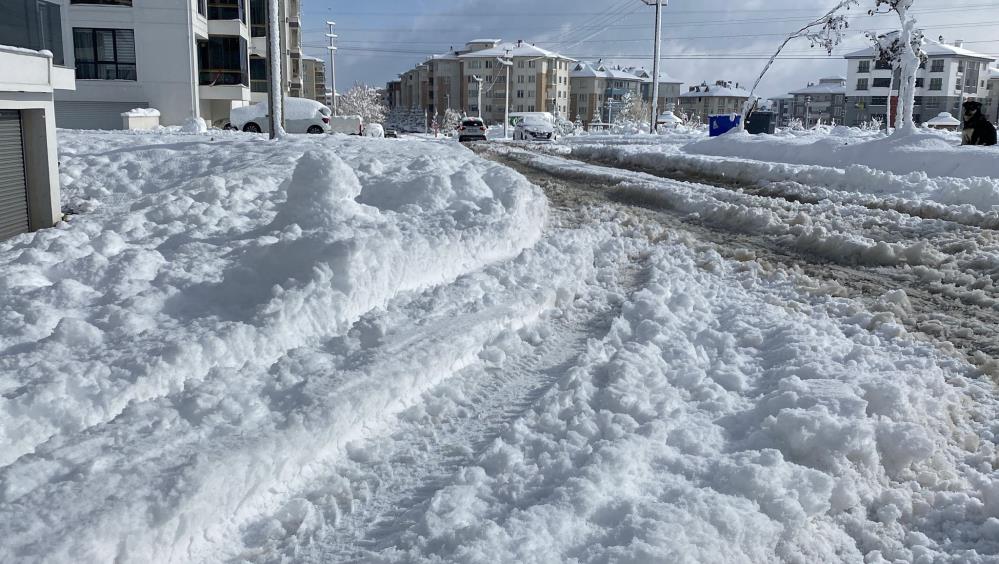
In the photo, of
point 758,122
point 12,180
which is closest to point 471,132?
point 758,122

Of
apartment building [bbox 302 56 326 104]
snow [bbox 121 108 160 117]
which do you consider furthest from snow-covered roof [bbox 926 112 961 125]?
apartment building [bbox 302 56 326 104]

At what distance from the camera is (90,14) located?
30.6 m

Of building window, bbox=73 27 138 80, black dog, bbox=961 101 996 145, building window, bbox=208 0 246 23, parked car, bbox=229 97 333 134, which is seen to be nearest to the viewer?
black dog, bbox=961 101 996 145

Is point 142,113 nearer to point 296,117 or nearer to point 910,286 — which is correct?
point 296,117

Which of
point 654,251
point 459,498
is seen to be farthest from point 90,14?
point 459,498

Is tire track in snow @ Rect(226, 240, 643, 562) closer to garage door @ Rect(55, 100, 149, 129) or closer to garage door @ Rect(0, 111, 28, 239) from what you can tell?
garage door @ Rect(0, 111, 28, 239)

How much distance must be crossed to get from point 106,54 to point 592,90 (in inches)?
4347

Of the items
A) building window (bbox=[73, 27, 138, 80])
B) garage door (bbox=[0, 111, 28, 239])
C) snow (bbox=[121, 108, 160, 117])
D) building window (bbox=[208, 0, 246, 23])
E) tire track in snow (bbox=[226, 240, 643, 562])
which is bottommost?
tire track in snow (bbox=[226, 240, 643, 562])

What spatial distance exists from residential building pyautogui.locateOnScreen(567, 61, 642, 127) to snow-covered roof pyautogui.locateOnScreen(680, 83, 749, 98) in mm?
13606

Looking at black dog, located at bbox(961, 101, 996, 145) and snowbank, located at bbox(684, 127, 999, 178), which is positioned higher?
black dog, located at bbox(961, 101, 996, 145)

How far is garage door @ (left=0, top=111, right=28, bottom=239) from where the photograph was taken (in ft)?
32.4

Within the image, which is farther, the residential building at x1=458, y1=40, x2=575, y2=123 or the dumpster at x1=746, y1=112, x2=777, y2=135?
the residential building at x1=458, y1=40, x2=575, y2=123

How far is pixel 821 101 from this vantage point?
126 metres

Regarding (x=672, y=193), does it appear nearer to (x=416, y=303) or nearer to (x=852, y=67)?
(x=416, y=303)
